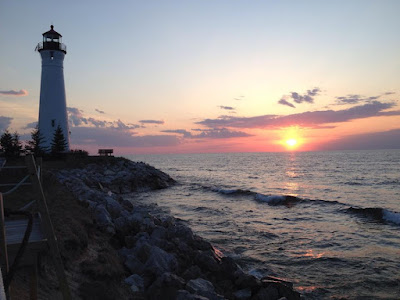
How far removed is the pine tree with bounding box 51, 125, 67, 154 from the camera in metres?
31.7

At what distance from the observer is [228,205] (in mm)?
24141

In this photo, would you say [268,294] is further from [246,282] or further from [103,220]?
[103,220]

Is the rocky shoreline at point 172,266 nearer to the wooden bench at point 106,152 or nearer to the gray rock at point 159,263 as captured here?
the gray rock at point 159,263

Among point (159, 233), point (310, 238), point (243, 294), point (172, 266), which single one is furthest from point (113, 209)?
point (310, 238)

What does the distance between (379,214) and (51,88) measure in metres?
32.3

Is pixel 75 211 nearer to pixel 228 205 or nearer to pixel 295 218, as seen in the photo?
pixel 295 218

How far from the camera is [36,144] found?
3141cm

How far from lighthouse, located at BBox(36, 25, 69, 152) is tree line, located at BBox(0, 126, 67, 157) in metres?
0.40

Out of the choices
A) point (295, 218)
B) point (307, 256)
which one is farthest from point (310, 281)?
point (295, 218)

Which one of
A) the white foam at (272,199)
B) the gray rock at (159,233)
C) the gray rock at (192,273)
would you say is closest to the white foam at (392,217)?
the white foam at (272,199)

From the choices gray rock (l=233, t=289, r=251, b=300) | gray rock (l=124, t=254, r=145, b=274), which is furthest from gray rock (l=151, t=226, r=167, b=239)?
gray rock (l=233, t=289, r=251, b=300)

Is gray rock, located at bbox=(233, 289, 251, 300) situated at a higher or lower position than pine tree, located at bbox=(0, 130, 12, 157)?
lower

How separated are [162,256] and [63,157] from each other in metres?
28.5

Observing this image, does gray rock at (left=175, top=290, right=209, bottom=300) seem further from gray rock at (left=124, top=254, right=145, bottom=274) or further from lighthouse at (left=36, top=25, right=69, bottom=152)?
lighthouse at (left=36, top=25, right=69, bottom=152)
